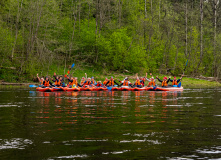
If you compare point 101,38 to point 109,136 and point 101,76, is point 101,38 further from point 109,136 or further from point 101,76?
point 109,136

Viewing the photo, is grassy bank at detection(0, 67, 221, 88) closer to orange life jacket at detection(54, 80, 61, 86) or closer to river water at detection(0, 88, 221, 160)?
orange life jacket at detection(54, 80, 61, 86)

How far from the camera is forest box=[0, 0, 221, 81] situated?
1556 inches

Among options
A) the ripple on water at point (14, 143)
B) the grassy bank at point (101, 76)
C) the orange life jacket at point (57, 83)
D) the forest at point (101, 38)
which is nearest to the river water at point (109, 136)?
the ripple on water at point (14, 143)

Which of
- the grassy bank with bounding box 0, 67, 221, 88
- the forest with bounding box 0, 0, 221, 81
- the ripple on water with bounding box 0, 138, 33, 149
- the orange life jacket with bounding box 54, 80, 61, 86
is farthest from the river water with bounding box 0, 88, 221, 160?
the forest with bounding box 0, 0, 221, 81

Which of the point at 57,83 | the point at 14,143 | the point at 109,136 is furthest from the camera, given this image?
the point at 57,83

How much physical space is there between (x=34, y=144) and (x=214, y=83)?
1787 inches

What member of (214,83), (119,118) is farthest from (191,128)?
(214,83)

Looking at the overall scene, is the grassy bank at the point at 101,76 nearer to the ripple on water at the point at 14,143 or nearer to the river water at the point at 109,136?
the river water at the point at 109,136

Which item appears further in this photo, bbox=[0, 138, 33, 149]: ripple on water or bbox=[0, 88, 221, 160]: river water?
bbox=[0, 138, 33, 149]: ripple on water

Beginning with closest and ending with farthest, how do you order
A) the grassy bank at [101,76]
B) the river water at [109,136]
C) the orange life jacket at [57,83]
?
the river water at [109,136] < the orange life jacket at [57,83] < the grassy bank at [101,76]

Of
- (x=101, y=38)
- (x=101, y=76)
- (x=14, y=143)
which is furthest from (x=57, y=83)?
(x=14, y=143)

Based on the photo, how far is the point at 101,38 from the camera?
1911 inches

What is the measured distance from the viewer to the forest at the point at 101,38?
1556 inches

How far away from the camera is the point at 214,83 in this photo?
5038 cm
